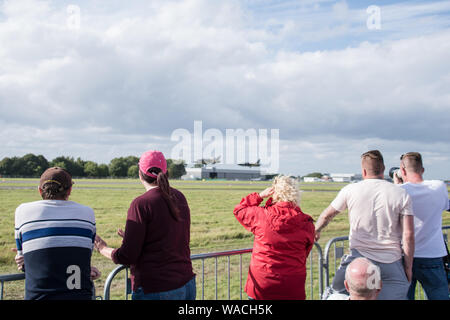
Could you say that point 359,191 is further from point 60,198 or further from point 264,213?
point 60,198

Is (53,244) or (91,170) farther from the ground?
(91,170)

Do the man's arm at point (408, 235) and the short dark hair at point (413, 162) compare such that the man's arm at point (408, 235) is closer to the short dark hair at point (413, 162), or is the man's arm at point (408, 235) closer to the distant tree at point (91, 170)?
the short dark hair at point (413, 162)

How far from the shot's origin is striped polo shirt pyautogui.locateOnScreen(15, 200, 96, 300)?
2410mm

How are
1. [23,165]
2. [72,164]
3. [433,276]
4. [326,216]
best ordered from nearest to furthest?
[326,216] → [433,276] → [23,165] → [72,164]

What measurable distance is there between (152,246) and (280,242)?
1.13 metres

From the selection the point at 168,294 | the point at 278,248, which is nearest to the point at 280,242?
the point at 278,248

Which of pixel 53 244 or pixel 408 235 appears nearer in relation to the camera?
pixel 53 244

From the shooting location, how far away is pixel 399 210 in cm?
312

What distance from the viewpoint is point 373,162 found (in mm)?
3254

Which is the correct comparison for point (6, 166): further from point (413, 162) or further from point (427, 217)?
point (427, 217)

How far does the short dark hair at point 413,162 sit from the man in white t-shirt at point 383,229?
25.9 inches
